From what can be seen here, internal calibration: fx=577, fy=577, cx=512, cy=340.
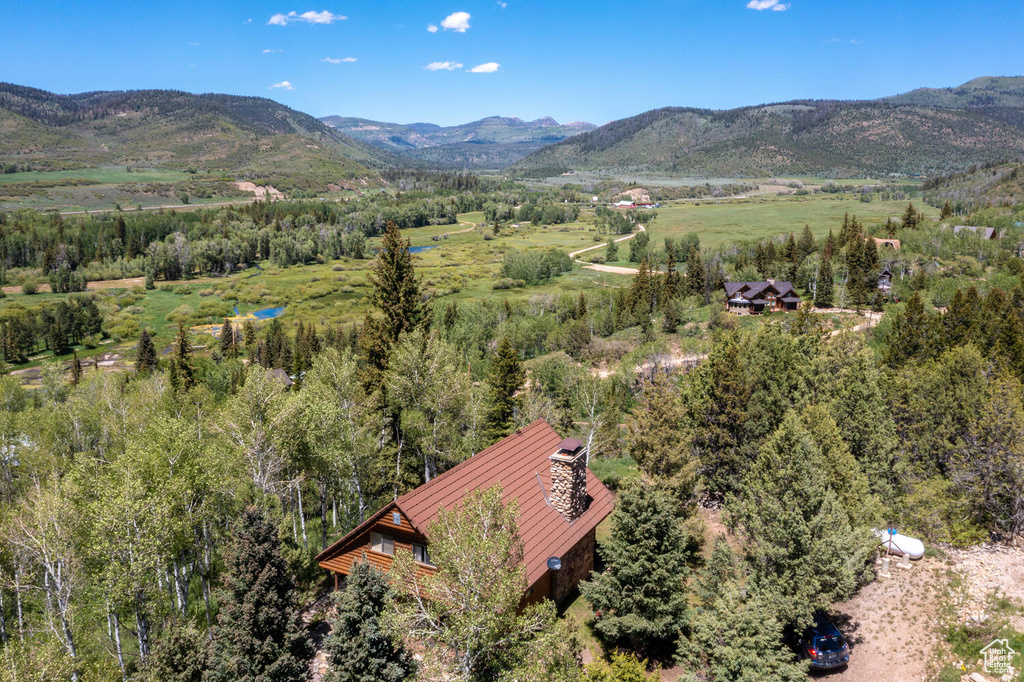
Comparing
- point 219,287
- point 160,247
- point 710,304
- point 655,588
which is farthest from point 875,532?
point 160,247

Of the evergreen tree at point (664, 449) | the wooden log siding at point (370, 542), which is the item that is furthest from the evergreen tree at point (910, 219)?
the wooden log siding at point (370, 542)

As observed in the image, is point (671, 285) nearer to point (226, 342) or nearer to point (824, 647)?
point (226, 342)

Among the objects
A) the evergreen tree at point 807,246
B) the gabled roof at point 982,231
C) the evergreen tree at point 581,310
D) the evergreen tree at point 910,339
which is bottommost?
the evergreen tree at point 581,310

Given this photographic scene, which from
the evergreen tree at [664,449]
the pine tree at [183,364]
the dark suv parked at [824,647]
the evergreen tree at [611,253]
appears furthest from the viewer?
the evergreen tree at [611,253]

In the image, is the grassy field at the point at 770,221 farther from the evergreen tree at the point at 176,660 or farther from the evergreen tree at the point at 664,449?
the evergreen tree at the point at 176,660

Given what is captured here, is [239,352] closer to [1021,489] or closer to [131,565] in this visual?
[131,565]

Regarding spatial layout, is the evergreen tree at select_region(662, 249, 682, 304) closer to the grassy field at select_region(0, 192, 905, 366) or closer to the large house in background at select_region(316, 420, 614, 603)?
the grassy field at select_region(0, 192, 905, 366)
